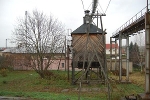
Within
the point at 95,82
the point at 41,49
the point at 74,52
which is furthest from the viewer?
the point at 41,49

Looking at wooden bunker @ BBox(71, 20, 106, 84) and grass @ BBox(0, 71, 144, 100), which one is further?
wooden bunker @ BBox(71, 20, 106, 84)

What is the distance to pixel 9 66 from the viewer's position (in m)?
37.3

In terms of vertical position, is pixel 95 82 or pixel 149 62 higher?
pixel 149 62

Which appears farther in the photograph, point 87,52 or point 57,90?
point 87,52

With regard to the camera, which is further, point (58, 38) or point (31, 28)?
point (58, 38)

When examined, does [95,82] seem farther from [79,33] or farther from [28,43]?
[28,43]

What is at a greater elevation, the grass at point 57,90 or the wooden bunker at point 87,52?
the wooden bunker at point 87,52

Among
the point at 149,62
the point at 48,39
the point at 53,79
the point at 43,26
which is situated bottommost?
the point at 53,79

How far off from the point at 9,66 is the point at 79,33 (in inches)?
746

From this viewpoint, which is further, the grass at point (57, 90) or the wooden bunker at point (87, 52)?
the wooden bunker at point (87, 52)

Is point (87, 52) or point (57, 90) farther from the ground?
point (87, 52)

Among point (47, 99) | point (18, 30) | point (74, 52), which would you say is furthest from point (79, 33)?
point (47, 99)

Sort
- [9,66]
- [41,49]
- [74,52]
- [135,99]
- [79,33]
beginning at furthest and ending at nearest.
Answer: [9,66], [41,49], [79,33], [74,52], [135,99]

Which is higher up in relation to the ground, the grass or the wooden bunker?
the wooden bunker
